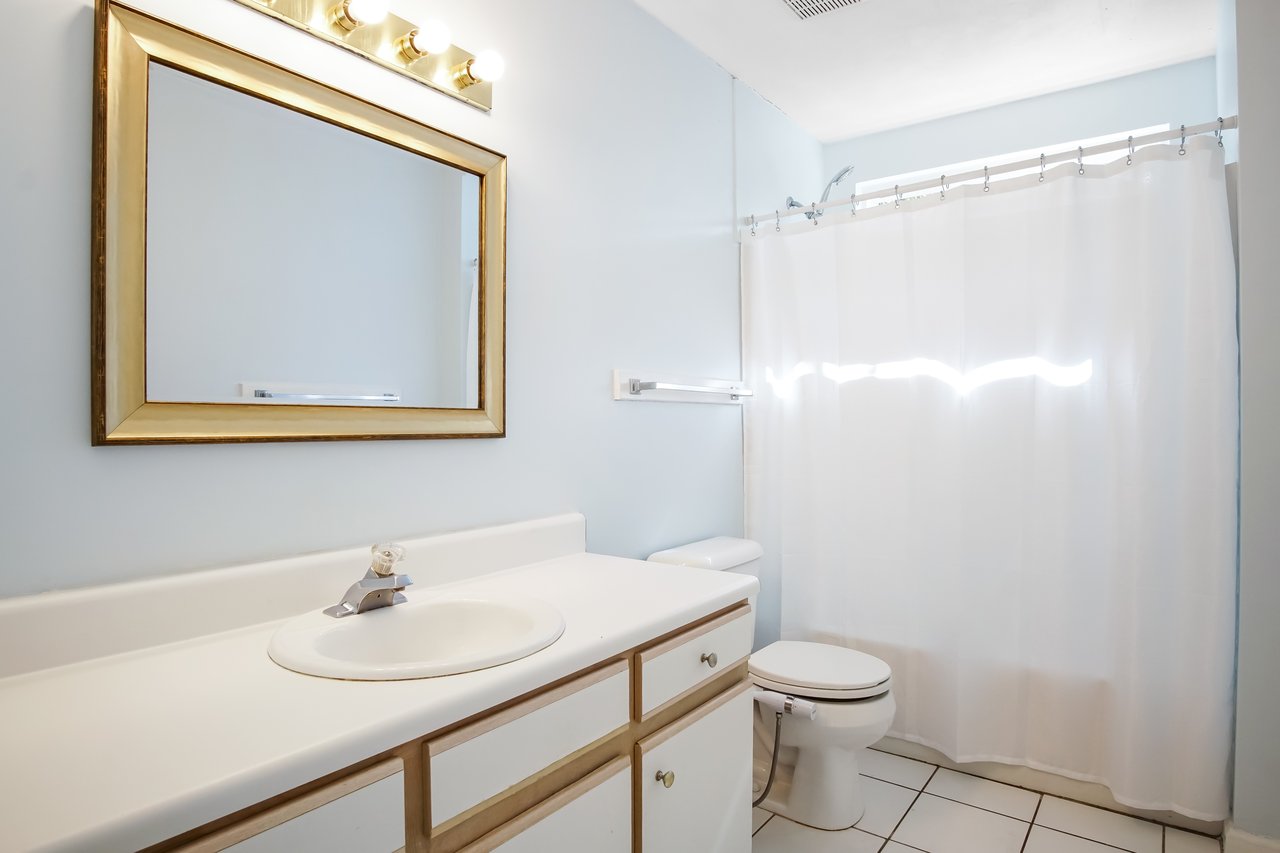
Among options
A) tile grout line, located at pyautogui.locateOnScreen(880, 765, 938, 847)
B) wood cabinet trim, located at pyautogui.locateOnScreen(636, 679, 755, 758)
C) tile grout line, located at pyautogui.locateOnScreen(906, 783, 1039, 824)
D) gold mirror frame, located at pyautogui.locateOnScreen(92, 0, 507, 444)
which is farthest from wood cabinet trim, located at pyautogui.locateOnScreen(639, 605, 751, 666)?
tile grout line, located at pyautogui.locateOnScreen(906, 783, 1039, 824)

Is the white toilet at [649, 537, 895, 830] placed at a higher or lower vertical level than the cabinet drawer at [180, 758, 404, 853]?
lower

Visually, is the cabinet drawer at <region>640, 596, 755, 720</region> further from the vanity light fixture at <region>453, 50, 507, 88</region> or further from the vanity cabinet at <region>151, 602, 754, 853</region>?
the vanity light fixture at <region>453, 50, 507, 88</region>

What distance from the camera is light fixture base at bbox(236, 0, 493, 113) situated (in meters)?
1.31

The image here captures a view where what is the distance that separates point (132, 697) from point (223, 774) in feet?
1.04

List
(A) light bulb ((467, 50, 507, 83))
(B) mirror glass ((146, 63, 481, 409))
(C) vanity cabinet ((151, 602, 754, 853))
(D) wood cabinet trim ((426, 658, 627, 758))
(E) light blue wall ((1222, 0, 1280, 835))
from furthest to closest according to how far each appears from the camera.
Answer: (E) light blue wall ((1222, 0, 1280, 835)) → (A) light bulb ((467, 50, 507, 83)) → (B) mirror glass ((146, 63, 481, 409)) → (D) wood cabinet trim ((426, 658, 627, 758)) → (C) vanity cabinet ((151, 602, 754, 853))

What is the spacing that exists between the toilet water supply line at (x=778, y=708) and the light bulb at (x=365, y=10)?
1.85 meters

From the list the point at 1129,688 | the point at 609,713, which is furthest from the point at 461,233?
the point at 1129,688

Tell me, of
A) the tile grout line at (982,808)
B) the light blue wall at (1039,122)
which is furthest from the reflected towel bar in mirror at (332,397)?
the light blue wall at (1039,122)

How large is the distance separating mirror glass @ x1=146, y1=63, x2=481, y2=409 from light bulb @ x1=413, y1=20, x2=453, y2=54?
213 millimetres

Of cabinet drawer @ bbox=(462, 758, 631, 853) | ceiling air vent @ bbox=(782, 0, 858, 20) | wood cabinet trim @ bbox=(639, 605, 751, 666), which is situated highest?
ceiling air vent @ bbox=(782, 0, 858, 20)

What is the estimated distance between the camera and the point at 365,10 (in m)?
1.33

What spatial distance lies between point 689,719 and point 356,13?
1.48 metres

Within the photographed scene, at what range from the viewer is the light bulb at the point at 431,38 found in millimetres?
1442

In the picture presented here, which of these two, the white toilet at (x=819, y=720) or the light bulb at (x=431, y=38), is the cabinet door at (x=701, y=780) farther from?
the light bulb at (x=431, y=38)
